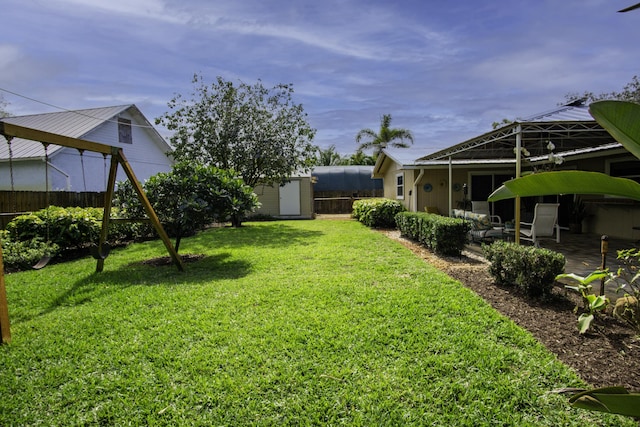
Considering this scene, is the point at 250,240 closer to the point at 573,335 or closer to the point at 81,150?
the point at 81,150

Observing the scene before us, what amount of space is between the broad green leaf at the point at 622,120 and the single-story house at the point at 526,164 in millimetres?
5297

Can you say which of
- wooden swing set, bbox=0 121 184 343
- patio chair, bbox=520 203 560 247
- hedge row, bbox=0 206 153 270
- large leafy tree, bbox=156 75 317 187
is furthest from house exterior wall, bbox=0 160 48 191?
patio chair, bbox=520 203 560 247

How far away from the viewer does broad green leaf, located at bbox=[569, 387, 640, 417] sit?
2.46 feet

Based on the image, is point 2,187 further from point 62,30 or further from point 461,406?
point 461,406

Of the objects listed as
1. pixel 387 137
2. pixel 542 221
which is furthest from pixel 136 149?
pixel 387 137

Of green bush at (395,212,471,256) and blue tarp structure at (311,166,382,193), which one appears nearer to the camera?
green bush at (395,212,471,256)

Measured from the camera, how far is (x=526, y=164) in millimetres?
11180

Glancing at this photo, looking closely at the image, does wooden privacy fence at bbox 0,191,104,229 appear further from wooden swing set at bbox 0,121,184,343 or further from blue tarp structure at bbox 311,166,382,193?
blue tarp structure at bbox 311,166,382,193

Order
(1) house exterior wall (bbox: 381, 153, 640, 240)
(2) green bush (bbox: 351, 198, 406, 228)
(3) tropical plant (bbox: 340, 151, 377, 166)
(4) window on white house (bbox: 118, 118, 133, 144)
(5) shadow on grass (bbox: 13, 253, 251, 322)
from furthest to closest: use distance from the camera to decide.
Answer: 1. (3) tropical plant (bbox: 340, 151, 377, 166)
2. (4) window on white house (bbox: 118, 118, 133, 144)
3. (2) green bush (bbox: 351, 198, 406, 228)
4. (1) house exterior wall (bbox: 381, 153, 640, 240)
5. (5) shadow on grass (bbox: 13, 253, 251, 322)

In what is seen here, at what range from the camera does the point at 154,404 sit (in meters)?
2.55

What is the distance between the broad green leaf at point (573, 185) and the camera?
937 millimetres

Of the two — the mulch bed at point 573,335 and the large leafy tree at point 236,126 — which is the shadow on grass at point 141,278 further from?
the large leafy tree at point 236,126

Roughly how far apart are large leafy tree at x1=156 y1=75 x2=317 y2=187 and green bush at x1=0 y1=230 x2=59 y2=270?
7.44m

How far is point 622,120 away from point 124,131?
778 inches
